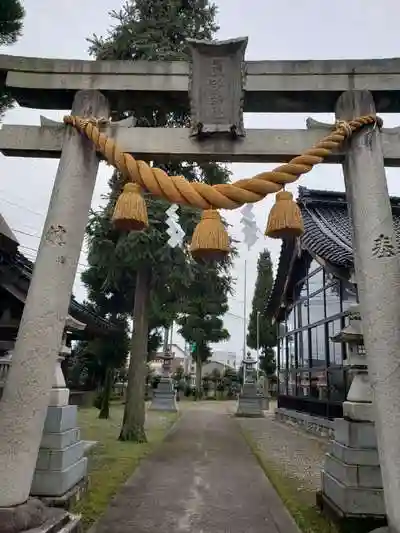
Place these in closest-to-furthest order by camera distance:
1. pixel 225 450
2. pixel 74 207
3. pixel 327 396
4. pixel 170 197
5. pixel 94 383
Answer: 1. pixel 170 197
2. pixel 74 207
3. pixel 225 450
4. pixel 327 396
5. pixel 94 383

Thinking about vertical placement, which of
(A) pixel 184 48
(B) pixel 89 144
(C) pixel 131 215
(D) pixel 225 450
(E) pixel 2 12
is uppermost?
(A) pixel 184 48

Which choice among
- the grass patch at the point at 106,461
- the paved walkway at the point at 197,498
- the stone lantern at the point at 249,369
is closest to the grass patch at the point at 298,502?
the paved walkway at the point at 197,498

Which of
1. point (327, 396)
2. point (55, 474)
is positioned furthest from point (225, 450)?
point (55, 474)

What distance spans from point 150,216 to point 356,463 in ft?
22.8

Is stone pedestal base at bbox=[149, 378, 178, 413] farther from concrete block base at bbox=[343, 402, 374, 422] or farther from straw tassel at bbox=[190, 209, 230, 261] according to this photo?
straw tassel at bbox=[190, 209, 230, 261]

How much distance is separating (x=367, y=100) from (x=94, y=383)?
74.5 ft

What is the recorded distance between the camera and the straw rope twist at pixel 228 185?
11.9ft

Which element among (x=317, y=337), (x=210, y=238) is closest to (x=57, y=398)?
(x=210, y=238)

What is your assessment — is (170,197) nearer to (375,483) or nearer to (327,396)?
(375,483)

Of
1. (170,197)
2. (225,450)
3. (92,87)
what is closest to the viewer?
(170,197)

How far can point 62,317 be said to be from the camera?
3777 mm

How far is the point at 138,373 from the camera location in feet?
35.4

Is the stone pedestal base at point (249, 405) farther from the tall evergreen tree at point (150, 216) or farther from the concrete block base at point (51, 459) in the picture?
the concrete block base at point (51, 459)

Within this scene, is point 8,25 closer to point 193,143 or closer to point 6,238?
point 6,238
